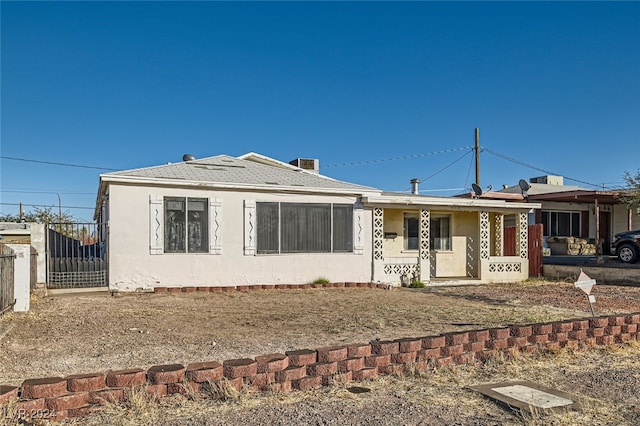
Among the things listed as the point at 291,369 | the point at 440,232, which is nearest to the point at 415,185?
the point at 440,232

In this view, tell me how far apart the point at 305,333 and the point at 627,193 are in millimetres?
19260

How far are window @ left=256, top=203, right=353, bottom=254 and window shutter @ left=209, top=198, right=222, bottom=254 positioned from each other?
107 cm

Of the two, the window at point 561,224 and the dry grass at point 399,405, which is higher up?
the window at point 561,224

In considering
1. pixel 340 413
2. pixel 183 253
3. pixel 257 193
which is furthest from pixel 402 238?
pixel 340 413

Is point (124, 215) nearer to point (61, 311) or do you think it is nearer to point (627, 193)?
point (61, 311)

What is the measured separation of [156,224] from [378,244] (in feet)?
21.6

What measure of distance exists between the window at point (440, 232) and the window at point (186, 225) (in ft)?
26.3

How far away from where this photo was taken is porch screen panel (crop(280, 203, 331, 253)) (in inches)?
547

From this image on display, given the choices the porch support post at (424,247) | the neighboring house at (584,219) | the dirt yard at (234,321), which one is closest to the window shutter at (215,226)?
the dirt yard at (234,321)

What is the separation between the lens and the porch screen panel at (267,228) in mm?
13578

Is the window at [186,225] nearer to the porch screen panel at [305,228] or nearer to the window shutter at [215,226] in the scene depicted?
the window shutter at [215,226]

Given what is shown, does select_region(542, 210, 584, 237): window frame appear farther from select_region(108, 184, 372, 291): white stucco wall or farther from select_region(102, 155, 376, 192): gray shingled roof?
select_region(108, 184, 372, 291): white stucco wall

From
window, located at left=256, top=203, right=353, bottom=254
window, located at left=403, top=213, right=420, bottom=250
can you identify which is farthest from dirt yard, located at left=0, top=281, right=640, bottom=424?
window, located at left=403, top=213, right=420, bottom=250

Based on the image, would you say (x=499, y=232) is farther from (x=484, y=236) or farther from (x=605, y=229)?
(x=605, y=229)
